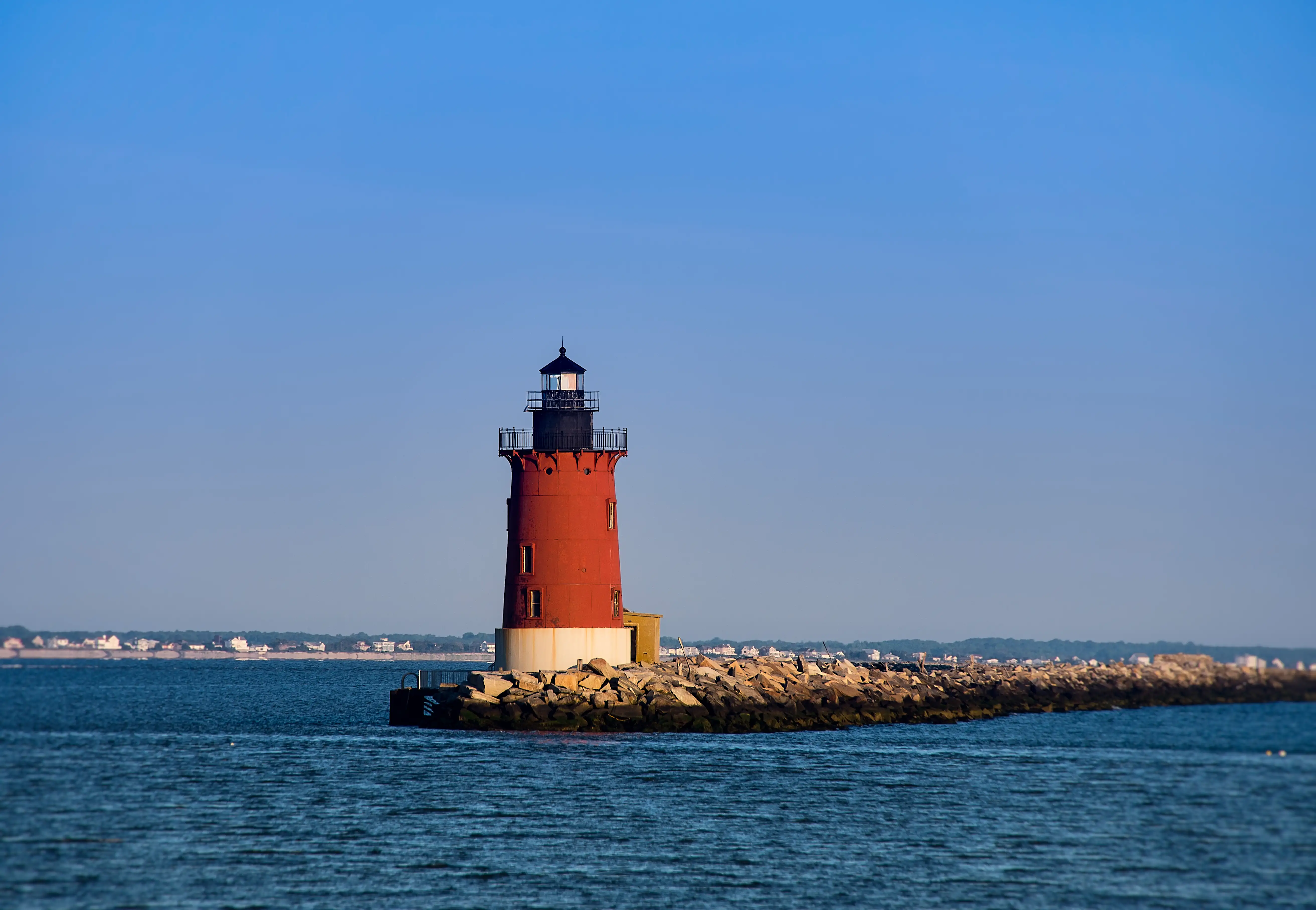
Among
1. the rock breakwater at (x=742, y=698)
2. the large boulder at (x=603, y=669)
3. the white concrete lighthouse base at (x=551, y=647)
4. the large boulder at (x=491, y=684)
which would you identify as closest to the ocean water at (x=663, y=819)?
the rock breakwater at (x=742, y=698)

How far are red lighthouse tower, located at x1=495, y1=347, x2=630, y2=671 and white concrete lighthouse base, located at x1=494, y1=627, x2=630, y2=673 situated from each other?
25 mm

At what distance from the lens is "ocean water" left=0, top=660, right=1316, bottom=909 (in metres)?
22.5

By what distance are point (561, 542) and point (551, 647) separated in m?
3.36

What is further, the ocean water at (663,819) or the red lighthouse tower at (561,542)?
the red lighthouse tower at (561,542)

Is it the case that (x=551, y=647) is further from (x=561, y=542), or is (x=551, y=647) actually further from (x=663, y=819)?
(x=663, y=819)

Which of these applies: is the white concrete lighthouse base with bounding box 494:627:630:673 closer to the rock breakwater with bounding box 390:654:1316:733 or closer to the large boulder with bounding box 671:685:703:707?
the rock breakwater with bounding box 390:654:1316:733

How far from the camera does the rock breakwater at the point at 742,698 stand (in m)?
41.8

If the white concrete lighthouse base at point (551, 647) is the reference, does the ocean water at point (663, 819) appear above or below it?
below

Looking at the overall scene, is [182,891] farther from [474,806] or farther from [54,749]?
[54,749]

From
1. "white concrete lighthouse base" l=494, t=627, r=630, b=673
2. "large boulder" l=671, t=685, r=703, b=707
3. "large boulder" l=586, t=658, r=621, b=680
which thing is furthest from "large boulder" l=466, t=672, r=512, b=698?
"large boulder" l=671, t=685, r=703, b=707

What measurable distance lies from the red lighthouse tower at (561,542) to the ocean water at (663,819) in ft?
12.6

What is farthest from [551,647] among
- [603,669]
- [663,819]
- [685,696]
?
[663,819]

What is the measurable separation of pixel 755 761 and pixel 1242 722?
12.0m

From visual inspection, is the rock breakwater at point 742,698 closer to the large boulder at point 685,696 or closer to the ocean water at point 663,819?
the large boulder at point 685,696
